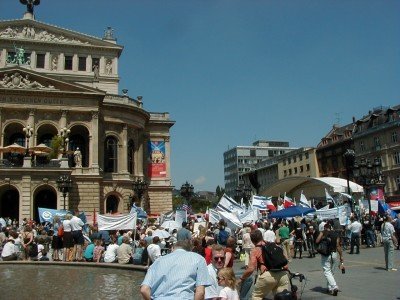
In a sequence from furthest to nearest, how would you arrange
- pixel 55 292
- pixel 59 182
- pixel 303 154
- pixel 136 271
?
pixel 303 154 → pixel 59 182 → pixel 136 271 → pixel 55 292

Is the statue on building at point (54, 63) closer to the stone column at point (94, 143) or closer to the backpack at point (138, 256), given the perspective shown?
the stone column at point (94, 143)

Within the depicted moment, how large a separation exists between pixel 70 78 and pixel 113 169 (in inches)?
517

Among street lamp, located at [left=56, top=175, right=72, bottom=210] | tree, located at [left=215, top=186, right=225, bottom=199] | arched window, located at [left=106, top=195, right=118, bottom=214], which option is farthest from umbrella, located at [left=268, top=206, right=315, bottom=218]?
tree, located at [left=215, top=186, right=225, bottom=199]

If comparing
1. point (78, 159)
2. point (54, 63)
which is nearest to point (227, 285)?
point (78, 159)

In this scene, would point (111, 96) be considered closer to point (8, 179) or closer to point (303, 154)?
point (8, 179)

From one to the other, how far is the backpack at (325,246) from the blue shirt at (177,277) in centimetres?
674

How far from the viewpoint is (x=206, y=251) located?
10867mm

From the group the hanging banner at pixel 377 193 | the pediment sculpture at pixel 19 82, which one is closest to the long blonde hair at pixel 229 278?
the hanging banner at pixel 377 193

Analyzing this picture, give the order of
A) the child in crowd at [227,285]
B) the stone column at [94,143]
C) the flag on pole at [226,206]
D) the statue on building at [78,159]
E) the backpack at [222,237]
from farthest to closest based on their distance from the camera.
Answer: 1. the stone column at [94,143]
2. the statue on building at [78,159]
3. the flag on pole at [226,206]
4. the backpack at [222,237]
5. the child in crowd at [227,285]

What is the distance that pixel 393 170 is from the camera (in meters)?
62.2

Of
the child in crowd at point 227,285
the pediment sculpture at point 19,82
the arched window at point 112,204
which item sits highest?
the pediment sculpture at point 19,82

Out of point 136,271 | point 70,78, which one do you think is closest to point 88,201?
point 70,78

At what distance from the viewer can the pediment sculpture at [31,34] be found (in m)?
53.6

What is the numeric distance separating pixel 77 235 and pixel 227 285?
46.1 ft
